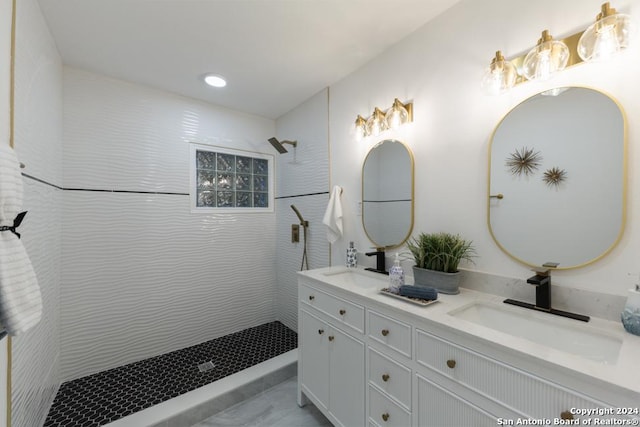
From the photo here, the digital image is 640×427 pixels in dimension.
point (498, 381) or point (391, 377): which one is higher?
point (498, 381)

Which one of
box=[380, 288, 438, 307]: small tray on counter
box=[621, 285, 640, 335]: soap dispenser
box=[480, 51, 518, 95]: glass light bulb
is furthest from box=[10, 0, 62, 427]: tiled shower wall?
box=[621, 285, 640, 335]: soap dispenser

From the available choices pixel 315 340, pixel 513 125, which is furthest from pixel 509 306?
pixel 315 340

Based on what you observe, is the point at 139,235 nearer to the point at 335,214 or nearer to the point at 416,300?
the point at 335,214

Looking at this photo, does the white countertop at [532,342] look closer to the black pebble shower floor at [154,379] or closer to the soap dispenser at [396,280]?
the soap dispenser at [396,280]

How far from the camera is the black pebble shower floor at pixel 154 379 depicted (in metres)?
1.70

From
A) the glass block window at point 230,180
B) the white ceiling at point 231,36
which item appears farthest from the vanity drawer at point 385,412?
the glass block window at point 230,180

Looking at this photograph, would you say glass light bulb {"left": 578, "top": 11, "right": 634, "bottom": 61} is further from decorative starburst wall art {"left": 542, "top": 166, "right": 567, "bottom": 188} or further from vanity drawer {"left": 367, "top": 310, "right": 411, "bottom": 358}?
vanity drawer {"left": 367, "top": 310, "right": 411, "bottom": 358}

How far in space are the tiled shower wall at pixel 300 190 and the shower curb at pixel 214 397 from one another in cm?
70

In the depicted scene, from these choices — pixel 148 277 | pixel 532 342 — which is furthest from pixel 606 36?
pixel 148 277

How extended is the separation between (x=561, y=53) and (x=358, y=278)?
5.15ft

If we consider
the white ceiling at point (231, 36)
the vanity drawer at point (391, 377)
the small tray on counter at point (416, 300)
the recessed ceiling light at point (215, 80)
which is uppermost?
the white ceiling at point (231, 36)

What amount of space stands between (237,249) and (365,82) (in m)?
2.06

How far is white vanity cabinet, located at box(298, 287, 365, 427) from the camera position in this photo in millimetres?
1391

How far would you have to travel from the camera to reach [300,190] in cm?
276
